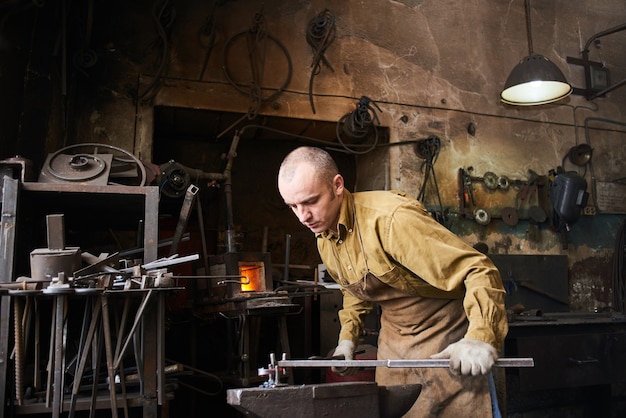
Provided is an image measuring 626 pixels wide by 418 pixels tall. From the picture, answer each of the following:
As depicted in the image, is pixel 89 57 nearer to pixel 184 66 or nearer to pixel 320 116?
pixel 184 66

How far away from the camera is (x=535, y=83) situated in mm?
5066

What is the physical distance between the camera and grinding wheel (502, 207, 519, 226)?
18.1ft

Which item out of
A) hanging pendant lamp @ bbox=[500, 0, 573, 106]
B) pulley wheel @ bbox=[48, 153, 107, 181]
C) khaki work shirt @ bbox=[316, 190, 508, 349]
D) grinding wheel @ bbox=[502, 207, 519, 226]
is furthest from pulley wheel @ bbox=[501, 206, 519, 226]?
pulley wheel @ bbox=[48, 153, 107, 181]

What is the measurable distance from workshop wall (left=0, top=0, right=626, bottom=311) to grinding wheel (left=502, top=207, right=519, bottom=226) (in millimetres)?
56

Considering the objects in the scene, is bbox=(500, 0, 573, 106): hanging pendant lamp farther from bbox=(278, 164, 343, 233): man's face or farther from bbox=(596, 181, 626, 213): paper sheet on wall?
bbox=(278, 164, 343, 233): man's face

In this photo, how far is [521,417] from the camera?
513 centimetres

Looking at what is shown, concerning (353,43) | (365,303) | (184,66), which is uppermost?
(353,43)

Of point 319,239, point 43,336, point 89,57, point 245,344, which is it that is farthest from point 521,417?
point 89,57

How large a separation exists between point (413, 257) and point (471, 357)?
1.64ft

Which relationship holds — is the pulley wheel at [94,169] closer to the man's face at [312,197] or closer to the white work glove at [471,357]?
the man's face at [312,197]

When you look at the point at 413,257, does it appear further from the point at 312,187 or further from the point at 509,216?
the point at 509,216

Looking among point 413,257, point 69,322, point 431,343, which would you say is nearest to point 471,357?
point 413,257

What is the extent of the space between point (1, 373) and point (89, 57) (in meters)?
2.61

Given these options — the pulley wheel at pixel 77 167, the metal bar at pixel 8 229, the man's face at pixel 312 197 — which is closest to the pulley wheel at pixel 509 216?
the man's face at pixel 312 197
